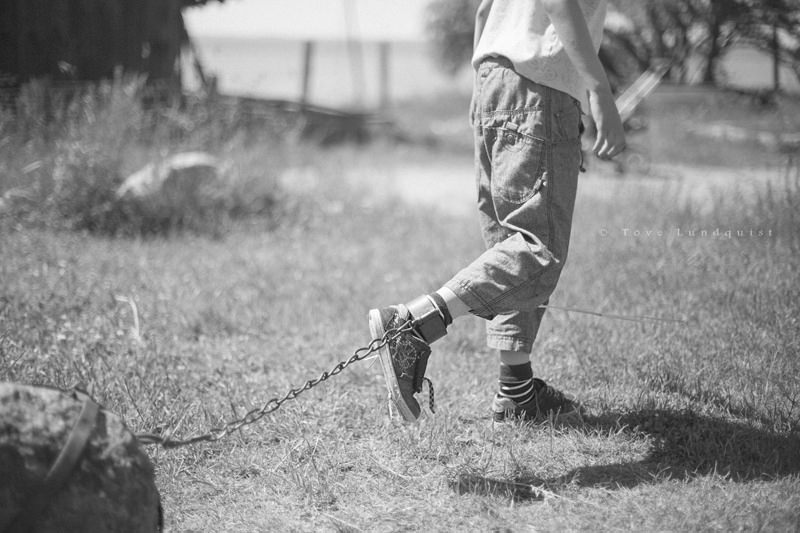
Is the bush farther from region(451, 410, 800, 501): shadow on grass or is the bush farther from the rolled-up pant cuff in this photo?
region(451, 410, 800, 501): shadow on grass

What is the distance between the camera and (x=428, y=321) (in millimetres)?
2238

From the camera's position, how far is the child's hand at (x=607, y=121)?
223 centimetres

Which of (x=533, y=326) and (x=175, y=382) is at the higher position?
(x=533, y=326)

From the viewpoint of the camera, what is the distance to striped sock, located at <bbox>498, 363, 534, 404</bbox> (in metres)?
2.56

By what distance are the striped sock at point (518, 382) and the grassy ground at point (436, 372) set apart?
0.10 metres

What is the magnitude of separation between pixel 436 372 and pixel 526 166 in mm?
1165

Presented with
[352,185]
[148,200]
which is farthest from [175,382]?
[352,185]

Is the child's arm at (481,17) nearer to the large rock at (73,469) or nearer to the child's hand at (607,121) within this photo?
the child's hand at (607,121)

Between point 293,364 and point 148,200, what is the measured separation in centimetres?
280

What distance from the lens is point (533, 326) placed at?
2535 mm

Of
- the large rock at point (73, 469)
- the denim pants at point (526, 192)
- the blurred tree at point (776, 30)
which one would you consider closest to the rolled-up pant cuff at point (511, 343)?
the denim pants at point (526, 192)

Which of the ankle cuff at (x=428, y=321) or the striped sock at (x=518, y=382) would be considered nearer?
the ankle cuff at (x=428, y=321)

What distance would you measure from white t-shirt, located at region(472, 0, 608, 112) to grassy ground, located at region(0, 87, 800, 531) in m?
1.14

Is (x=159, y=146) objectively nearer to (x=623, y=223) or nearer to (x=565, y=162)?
(x=623, y=223)
